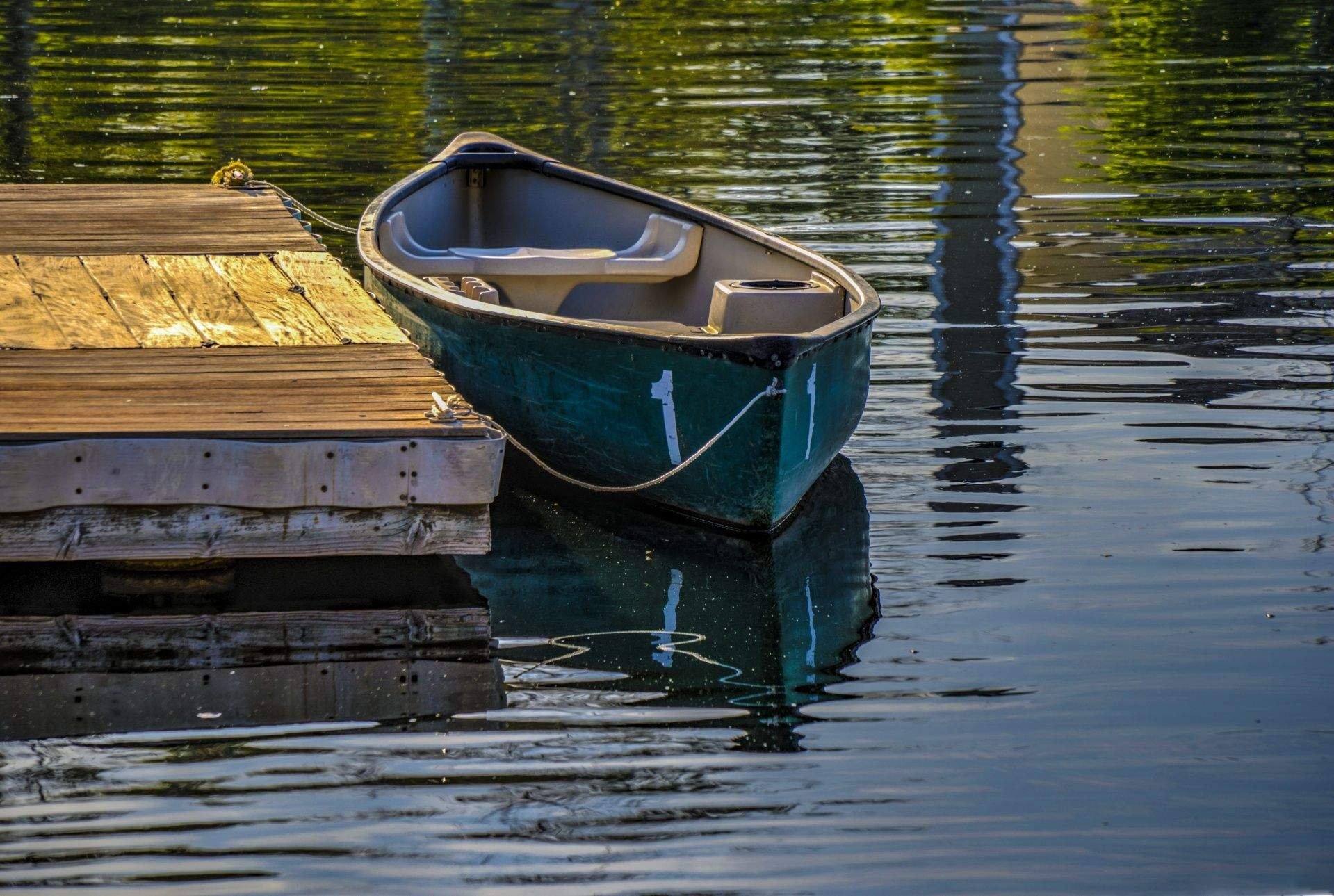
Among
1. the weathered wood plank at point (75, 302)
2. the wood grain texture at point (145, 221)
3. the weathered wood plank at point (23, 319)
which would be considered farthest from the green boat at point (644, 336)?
the weathered wood plank at point (23, 319)

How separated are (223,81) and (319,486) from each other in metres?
15.4

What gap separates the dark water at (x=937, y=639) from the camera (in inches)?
174

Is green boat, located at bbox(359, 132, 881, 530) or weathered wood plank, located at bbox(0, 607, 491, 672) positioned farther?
green boat, located at bbox(359, 132, 881, 530)

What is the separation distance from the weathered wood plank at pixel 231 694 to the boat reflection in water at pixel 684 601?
0.74ft

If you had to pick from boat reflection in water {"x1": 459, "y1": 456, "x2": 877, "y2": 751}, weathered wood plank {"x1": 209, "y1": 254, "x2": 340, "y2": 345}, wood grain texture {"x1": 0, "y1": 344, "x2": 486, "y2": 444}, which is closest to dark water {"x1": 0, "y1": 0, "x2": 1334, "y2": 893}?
boat reflection in water {"x1": 459, "y1": 456, "x2": 877, "y2": 751}

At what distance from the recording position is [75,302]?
771 cm

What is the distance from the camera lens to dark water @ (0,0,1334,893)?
4422 millimetres

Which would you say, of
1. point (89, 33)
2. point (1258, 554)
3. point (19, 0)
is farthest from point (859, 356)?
point (19, 0)

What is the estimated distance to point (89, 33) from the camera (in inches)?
970

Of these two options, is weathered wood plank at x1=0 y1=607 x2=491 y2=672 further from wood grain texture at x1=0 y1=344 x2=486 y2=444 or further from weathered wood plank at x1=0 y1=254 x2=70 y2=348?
weathered wood plank at x1=0 y1=254 x2=70 y2=348

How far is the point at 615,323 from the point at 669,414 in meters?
0.58

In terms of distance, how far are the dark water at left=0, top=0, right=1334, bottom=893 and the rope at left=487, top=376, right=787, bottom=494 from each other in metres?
0.15

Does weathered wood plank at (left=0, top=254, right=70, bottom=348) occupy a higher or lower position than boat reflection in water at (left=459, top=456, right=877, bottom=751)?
higher

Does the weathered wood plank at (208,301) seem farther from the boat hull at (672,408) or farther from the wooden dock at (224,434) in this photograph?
the boat hull at (672,408)
